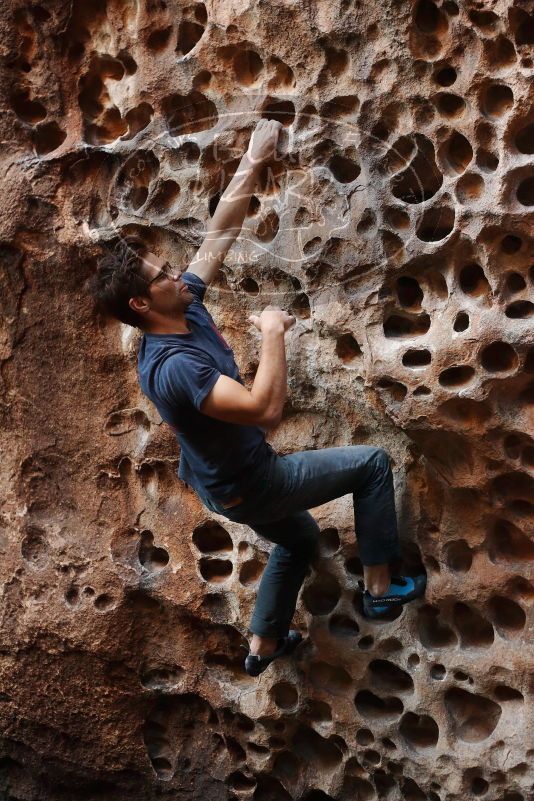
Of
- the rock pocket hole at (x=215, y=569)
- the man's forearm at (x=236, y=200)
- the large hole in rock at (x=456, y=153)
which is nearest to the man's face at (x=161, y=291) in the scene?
the man's forearm at (x=236, y=200)

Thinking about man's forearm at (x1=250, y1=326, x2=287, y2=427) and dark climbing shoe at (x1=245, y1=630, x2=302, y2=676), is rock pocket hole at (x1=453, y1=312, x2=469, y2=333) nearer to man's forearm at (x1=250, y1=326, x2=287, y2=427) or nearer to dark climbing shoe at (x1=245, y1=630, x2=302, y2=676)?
man's forearm at (x1=250, y1=326, x2=287, y2=427)

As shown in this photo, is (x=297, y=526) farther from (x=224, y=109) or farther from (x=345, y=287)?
(x=224, y=109)

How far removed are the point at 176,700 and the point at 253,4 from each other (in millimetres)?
2432

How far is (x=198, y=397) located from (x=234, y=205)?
77 cm

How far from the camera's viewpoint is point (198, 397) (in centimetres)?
300

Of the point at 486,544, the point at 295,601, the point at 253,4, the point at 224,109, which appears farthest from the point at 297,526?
the point at 253,4

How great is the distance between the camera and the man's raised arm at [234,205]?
11.4ft

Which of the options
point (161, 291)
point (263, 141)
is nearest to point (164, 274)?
point (161, 291)

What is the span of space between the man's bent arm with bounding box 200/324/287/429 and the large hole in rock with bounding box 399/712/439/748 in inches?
52.3

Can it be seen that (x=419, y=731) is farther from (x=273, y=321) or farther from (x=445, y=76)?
(x=445, y=76)

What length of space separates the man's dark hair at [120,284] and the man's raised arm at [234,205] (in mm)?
331

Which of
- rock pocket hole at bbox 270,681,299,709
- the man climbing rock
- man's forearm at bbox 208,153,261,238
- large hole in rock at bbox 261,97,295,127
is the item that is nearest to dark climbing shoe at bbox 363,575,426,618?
the man climbing rock

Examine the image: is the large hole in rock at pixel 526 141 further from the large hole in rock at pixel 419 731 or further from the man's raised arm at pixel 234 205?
the large hole in rock at pixel 419 731

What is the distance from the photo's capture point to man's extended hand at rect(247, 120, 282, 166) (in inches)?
136
